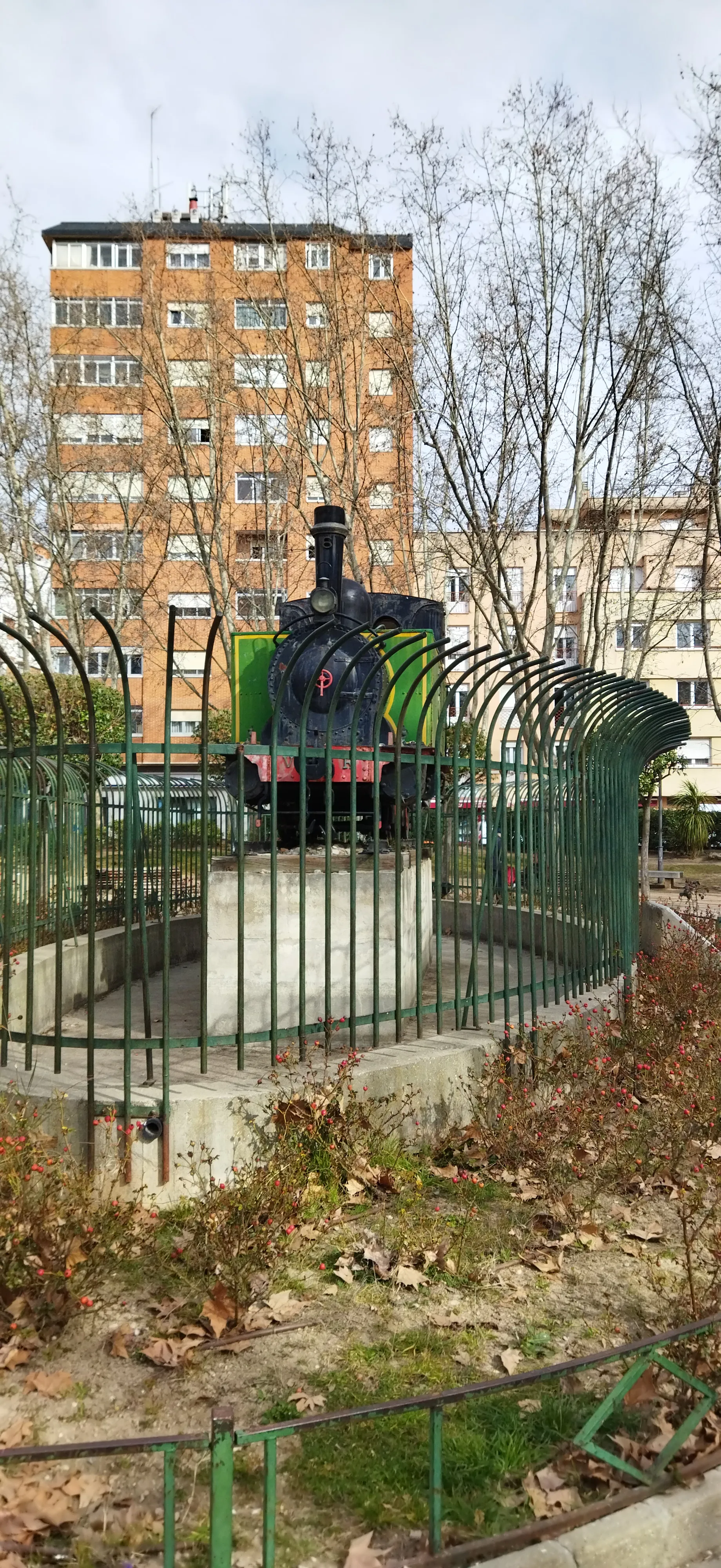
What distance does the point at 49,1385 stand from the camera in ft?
11.0

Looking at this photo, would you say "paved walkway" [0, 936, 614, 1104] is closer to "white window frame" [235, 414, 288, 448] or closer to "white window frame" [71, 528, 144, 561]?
"white window frame" [235, 414, 288, 448]

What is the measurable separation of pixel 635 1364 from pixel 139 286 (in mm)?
22705

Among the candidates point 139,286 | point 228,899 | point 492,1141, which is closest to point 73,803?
point 228,899

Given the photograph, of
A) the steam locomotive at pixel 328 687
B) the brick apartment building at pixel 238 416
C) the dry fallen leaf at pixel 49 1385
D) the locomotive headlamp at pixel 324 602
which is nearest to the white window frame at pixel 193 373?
the brick apartment building at pixel 238 416

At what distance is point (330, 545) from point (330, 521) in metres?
0.30

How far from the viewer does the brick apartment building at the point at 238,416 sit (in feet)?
58.9

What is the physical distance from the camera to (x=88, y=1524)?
266cm

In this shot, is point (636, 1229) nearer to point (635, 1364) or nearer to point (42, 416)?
point (635, 1364)

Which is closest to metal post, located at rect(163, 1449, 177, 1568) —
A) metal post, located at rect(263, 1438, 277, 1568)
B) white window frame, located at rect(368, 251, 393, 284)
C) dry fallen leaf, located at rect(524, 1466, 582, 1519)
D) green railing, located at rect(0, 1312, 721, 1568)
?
green railing, located at rect(0, 1312, 721, 1568)

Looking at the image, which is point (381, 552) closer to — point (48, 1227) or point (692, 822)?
point (48, 1227)

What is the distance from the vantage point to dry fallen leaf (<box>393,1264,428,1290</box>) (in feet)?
13.2

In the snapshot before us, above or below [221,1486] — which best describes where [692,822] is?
above

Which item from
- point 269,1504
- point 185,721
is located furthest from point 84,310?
point 269,1504

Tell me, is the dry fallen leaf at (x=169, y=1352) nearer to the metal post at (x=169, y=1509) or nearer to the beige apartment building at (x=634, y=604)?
the metal post at (x=169, y=1509)
